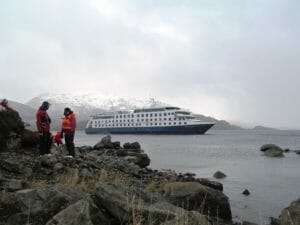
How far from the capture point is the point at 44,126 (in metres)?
15.9

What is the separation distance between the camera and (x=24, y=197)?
277 inches

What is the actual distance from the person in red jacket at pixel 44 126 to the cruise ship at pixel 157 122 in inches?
3628

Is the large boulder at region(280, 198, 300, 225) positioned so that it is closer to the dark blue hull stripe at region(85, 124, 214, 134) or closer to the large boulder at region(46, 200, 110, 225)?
the large boulder at region(46, 200, 110, 225)

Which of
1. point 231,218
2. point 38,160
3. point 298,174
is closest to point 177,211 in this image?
point 231,218

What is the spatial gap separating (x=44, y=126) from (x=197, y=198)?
6.71 meters

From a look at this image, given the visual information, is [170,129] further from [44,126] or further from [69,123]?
[44,126]

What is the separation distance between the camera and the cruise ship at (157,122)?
357 ft

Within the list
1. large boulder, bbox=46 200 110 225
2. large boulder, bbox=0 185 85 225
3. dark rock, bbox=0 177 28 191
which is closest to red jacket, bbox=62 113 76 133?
dark rock, bbox=0 177 28 191

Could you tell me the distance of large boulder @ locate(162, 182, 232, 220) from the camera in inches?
475

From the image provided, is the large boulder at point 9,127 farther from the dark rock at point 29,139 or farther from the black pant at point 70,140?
the black pant at point 70,140

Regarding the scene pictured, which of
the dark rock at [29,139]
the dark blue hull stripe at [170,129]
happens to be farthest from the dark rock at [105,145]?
the dark blue hull stripe at [170,129]

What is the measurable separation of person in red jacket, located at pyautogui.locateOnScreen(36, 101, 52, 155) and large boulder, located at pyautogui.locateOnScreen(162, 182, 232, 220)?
17.9 ft

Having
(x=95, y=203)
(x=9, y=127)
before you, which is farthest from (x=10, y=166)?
(x=95, y=203)

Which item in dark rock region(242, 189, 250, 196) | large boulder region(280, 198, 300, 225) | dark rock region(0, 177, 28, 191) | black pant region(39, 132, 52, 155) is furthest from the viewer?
dark rock region(242, 189, 250, 196)
